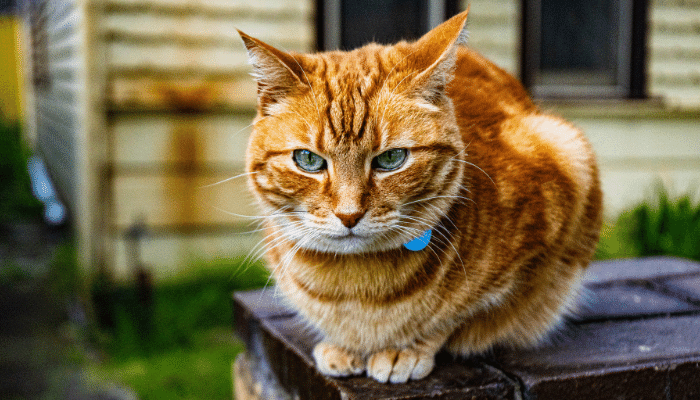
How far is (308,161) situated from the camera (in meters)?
1.29

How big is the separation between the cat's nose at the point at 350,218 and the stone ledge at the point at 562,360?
0.35 metres

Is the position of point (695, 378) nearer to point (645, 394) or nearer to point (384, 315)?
point (645, 394)

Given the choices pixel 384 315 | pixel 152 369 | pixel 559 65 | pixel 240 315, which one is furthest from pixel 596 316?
pixel 559 65

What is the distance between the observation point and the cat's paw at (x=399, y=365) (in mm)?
1336

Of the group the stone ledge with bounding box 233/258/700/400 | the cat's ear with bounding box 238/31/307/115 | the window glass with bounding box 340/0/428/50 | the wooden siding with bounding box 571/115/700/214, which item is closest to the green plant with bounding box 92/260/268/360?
the stone ledge with bounding box 233/258/700/400

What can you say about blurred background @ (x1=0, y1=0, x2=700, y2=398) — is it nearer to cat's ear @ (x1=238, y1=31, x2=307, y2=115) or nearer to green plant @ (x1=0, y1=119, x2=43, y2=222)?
cat's ear @ (x1=238, y1=31, x2=307, y2=115)

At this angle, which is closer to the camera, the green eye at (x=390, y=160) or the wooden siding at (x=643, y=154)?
the green eye at (x=390, y=160)

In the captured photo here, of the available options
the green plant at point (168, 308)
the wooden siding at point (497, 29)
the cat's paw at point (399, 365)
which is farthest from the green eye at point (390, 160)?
the wooden siding at point (497, 29)

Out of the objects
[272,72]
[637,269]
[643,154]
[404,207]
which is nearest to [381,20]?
[643,154]

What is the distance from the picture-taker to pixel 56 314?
395 cm

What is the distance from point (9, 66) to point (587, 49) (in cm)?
1137

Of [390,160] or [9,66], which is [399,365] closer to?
[390,160]

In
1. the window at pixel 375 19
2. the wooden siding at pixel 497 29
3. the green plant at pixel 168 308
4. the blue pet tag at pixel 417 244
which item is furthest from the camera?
the wooden siding at pixel 497 29

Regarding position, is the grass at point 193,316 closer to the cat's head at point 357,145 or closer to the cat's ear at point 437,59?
the cat's head at point 357,145
